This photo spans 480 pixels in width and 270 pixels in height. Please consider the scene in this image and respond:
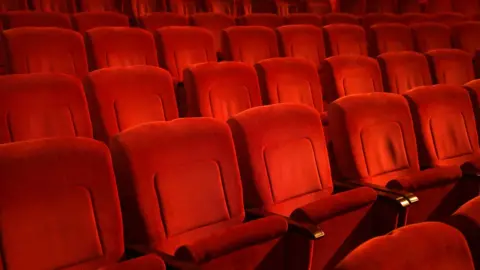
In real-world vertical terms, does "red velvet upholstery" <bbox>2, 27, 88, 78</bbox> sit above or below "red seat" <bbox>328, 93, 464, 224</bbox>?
above

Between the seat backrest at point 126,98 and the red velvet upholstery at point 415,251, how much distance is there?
0.29 meters

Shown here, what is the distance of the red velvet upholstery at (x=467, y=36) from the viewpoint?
945 mm

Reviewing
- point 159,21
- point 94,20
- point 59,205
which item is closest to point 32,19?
point 94,20

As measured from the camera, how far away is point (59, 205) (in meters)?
0.32

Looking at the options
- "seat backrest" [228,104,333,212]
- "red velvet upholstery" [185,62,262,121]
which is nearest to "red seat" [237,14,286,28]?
"red velvet upholstery" [185,62,262,121]

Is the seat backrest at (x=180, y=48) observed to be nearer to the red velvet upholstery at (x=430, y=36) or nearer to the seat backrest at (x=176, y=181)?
the seat backrest at (x=176, y=181)

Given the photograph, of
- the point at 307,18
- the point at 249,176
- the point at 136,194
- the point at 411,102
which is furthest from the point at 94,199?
the point at 307,18

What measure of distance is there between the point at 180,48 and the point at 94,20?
138 millimetres

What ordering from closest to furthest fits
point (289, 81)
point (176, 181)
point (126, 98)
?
point (176, 181)
point (126, 98)
point (289, 81)

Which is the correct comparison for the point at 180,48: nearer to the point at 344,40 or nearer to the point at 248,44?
the point at 248,44

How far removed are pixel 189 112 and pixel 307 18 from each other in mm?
460

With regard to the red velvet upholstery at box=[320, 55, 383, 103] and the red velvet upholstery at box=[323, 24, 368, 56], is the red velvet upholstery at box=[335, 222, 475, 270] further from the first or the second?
the red velvet upholstery at box=[323, 24, 368, 56]

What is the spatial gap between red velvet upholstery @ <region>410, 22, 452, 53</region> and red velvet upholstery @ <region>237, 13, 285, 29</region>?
224 mm

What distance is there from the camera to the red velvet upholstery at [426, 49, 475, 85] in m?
0.77
